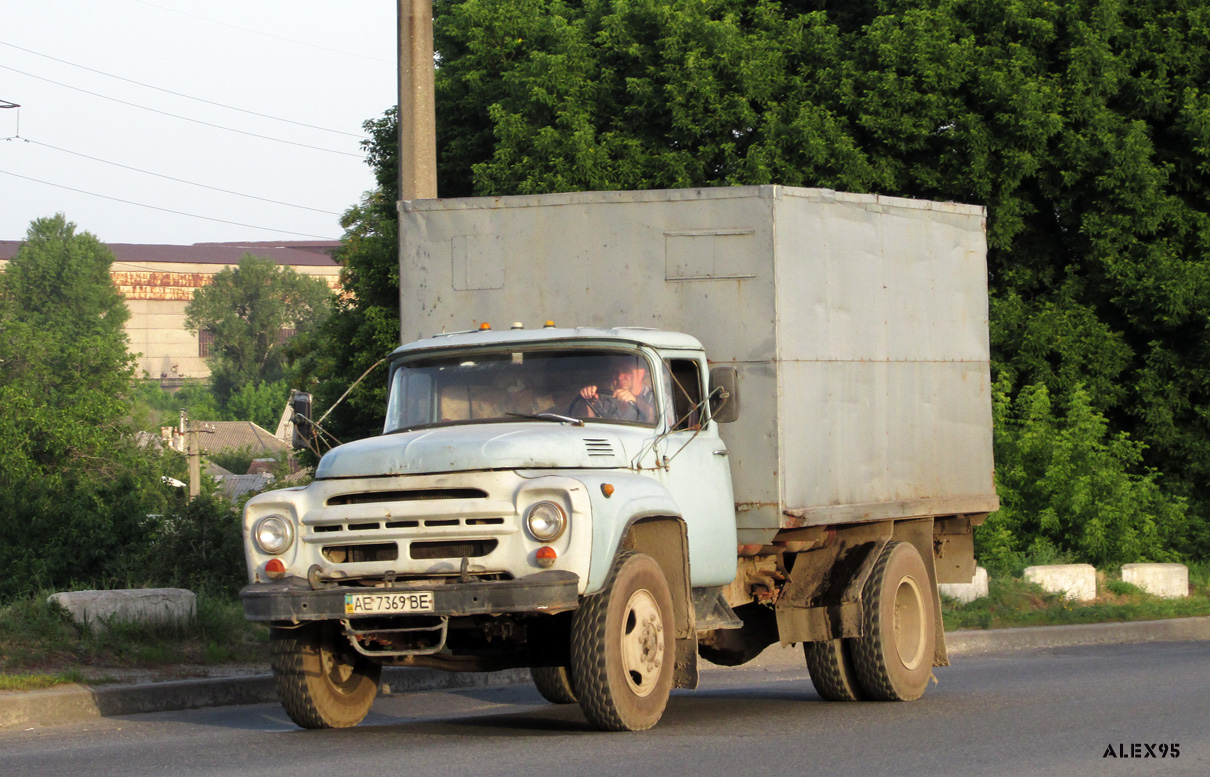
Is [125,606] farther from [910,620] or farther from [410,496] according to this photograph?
[910,620]

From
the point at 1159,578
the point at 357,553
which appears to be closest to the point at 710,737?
the point at 357,553

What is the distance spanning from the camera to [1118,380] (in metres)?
23.7

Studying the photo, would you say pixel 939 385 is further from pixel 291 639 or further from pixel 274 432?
pixel 274 432

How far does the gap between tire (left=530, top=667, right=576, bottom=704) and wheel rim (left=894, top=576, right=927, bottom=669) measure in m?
2.31

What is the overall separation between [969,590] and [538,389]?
9.15m

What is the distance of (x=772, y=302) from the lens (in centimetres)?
988

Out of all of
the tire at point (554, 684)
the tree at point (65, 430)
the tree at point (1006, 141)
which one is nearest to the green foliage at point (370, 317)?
the tree at point (1006, 141)

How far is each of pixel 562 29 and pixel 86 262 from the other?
11041 cm

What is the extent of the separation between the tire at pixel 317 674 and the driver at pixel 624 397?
1924mm

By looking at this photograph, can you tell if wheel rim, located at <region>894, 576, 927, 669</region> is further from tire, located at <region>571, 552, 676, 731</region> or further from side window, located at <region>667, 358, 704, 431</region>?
tire, located at <region>571, 552, 676, 731</region>

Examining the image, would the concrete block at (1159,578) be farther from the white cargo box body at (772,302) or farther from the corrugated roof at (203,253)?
the corrugated roof at (203,253)

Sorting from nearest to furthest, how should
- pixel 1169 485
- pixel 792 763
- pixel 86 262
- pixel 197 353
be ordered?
pixel 792 763 < pixel 1169 485 < pixel 86 262 < pixel 197 353

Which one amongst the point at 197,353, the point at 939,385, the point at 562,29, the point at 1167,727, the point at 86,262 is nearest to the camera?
the point at 1167,727

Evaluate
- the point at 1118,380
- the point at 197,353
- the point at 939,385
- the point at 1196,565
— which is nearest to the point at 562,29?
the point at 1118,380
